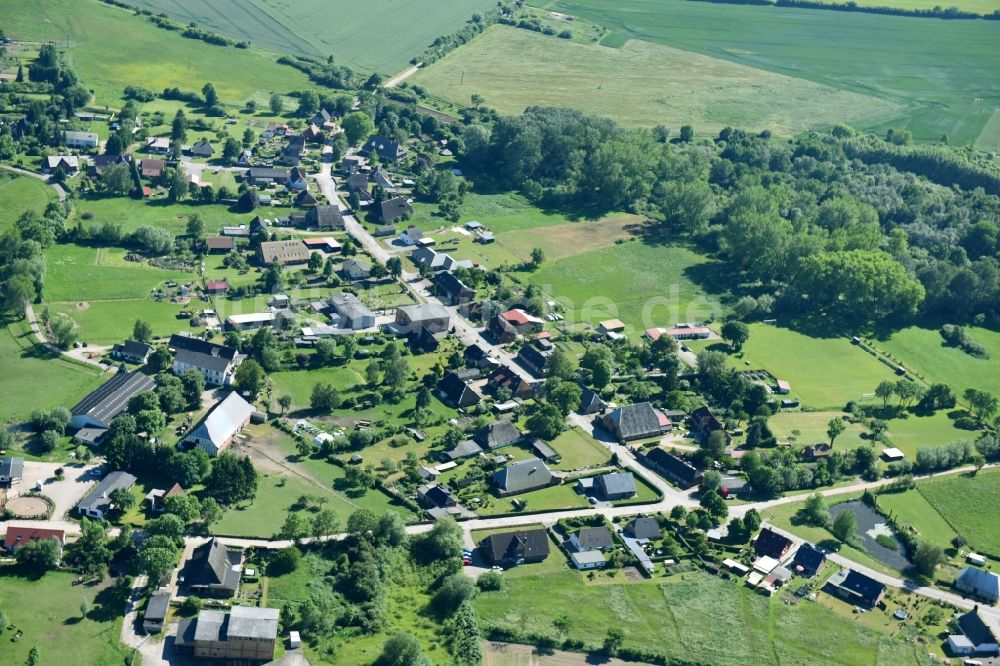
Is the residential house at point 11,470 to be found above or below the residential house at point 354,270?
below

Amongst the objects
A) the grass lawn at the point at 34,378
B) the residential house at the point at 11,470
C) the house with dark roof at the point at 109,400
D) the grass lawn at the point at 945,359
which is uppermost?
the grass lawn at the point at 945,359

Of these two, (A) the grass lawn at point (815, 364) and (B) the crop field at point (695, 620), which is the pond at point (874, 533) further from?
(A) the grass lawn at point (815, 364)

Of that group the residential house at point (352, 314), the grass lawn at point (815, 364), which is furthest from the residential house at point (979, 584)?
the residential house at point (352, 314)

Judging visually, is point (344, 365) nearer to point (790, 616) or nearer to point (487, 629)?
point (487, 629)

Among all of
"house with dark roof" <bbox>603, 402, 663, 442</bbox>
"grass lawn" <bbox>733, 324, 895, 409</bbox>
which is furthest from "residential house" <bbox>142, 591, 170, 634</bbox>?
"grass lawn" <bbox>733, 324, 895, 409</bbox>

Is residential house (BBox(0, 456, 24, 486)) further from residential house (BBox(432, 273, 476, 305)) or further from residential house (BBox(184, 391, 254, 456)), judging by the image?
residential house (BBox(432, 273, 476, 305))

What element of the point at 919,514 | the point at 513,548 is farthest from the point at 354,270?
the point at 919,514

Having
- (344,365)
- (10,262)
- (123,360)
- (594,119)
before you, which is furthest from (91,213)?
(594,119)
